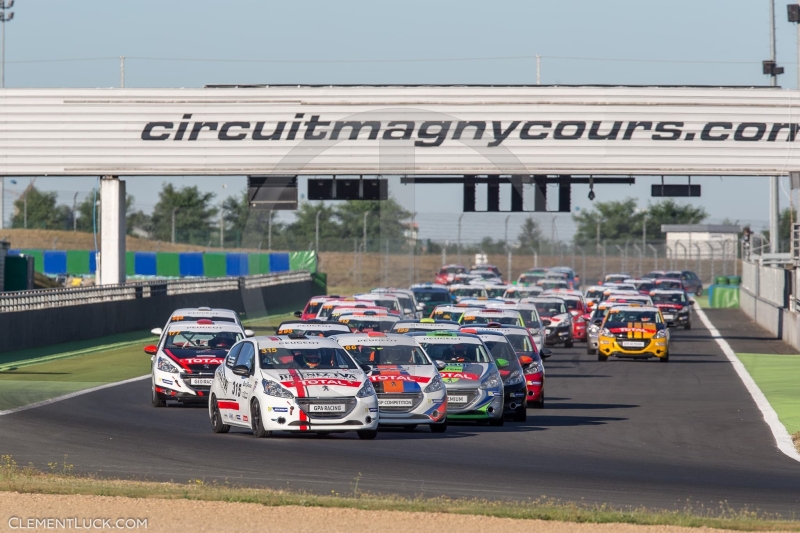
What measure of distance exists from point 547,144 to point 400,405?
21.8 meters

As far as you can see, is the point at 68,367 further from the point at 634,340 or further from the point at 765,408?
the point at 765,408

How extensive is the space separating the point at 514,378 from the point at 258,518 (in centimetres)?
941

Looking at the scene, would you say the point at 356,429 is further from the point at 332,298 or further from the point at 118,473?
the point at 332,298

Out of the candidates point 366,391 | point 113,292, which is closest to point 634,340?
point 113,292

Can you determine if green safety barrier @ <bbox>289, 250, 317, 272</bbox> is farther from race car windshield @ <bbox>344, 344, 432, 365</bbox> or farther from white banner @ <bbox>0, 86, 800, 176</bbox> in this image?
race car windshield @ <bbox>344, 344, 432, 365</bbox>

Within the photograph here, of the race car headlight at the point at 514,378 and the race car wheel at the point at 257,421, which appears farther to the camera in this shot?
the race car headlight at the point at 514,378

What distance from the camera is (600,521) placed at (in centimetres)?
1083

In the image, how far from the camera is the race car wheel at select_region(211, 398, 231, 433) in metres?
17.4

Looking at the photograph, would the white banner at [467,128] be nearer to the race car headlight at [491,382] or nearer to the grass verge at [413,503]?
the race car headlight at [491,382]

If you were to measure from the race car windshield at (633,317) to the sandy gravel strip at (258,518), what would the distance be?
23.8 metres

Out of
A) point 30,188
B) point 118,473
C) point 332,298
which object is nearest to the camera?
point 118,473

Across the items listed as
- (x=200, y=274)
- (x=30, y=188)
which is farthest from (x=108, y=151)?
(x=30, y=188)

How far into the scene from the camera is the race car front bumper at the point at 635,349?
33.4 m
